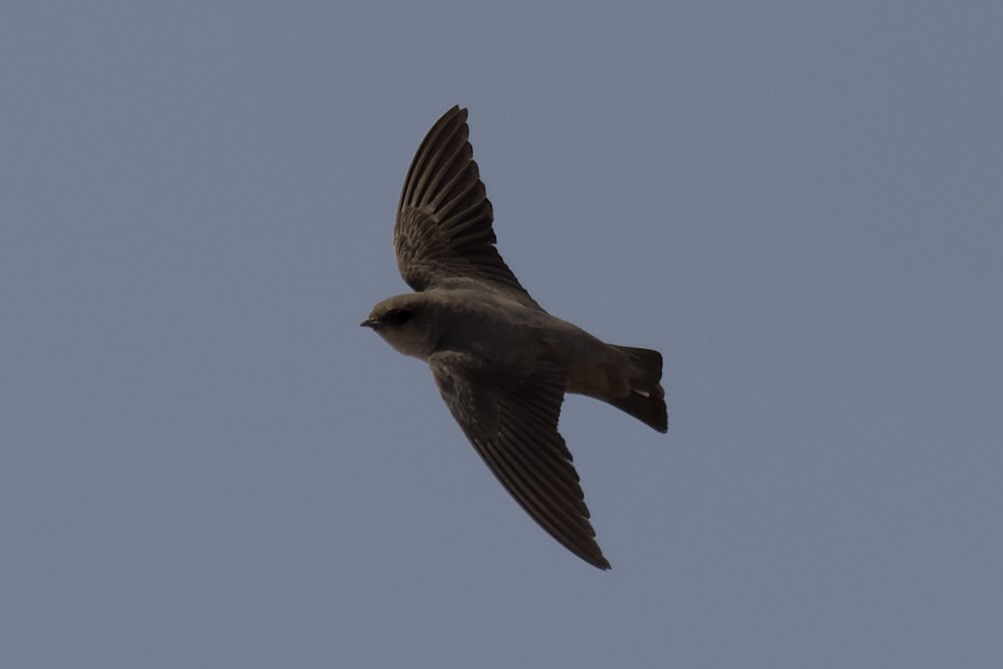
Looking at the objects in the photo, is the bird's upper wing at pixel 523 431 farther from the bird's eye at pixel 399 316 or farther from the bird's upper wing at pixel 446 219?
the bird's upper wing at pixel 446 219

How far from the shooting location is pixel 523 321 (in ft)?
35.9

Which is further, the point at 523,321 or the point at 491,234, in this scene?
the point at 491,234

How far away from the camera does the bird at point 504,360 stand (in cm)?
1029

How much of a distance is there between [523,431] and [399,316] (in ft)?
3.95

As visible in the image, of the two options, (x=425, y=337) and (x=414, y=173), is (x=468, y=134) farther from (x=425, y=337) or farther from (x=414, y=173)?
(x=425, y=337)

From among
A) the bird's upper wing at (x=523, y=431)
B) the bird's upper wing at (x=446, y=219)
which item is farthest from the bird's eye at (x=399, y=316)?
the bird's upper wing at (x=446, y=219)

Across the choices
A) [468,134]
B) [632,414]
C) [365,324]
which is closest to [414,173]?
[468,134]

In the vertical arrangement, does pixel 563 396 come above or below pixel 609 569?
above

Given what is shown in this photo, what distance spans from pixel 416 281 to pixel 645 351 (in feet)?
5.28

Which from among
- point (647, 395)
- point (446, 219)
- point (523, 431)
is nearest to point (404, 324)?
point (523, 431)

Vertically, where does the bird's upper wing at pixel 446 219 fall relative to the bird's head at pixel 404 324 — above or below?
above

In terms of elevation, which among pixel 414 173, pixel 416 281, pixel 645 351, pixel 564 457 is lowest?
pixel 564 457

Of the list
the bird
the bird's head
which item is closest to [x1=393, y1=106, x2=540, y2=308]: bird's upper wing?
the bird

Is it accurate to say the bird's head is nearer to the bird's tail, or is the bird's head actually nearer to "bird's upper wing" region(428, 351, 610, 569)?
"bird's upper wing" region(428, 351, 610, 569)
